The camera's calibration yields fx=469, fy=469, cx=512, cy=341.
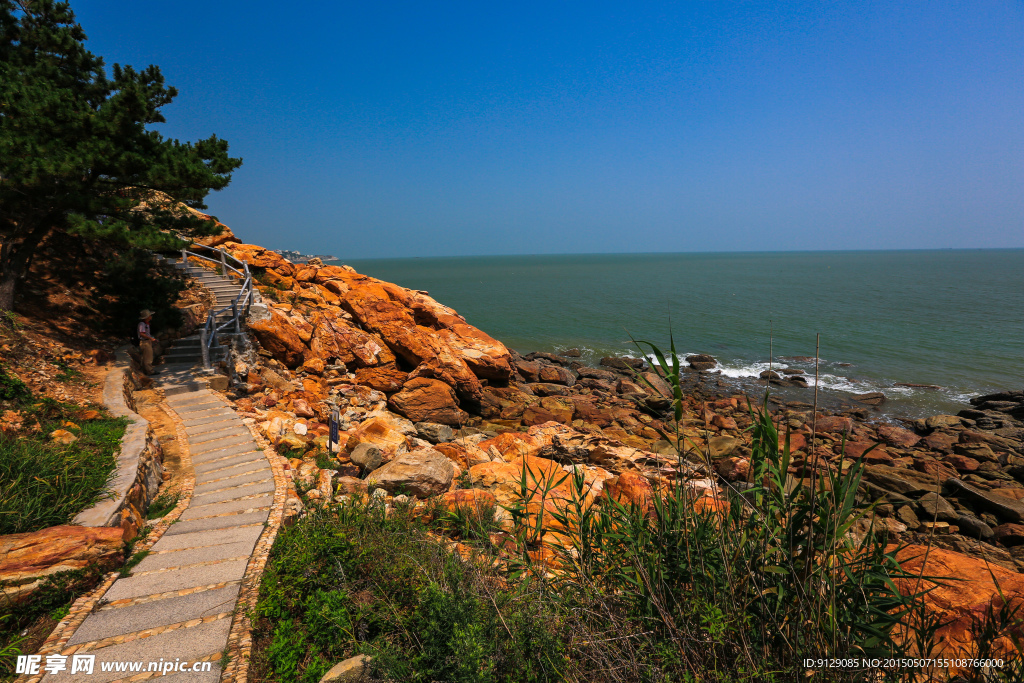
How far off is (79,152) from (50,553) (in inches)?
349

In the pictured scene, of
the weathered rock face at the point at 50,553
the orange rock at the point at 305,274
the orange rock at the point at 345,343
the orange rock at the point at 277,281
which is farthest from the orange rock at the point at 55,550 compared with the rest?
the orange rock at the point at 305,274

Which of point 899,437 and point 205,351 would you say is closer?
point 205,351

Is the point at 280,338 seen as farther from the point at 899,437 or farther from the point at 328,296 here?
the point at 899,437

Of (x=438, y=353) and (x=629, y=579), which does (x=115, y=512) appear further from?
(x=438, y=353)

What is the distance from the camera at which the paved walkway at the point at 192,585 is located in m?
4.32

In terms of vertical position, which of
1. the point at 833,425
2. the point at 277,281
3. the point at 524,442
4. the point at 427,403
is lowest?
the point at 833,425

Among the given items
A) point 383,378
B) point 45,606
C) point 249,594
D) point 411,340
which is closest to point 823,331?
point 411,340

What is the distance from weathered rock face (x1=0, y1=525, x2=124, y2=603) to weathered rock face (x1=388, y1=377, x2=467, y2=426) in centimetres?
948

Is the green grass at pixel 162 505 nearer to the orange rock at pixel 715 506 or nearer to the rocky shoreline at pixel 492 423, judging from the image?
the rocky shoreline at pixel 492 423

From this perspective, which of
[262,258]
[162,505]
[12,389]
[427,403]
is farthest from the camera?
[262,258]

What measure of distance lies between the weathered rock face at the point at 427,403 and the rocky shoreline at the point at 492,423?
53 mm

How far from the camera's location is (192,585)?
517 cm

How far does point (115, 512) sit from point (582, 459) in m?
9.74

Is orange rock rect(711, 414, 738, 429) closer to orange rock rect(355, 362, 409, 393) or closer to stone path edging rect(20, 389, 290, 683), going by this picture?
orange rock rect(355, 362, 409, 393)
